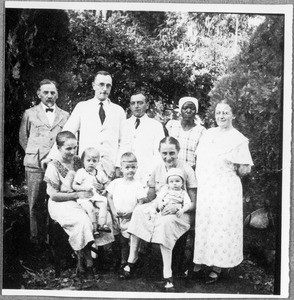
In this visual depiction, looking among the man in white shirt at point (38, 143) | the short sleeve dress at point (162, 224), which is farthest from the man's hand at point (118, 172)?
the man in white shirt at point (38, 143)

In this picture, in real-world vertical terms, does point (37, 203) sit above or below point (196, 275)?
above

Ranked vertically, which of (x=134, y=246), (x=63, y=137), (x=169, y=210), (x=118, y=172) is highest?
(x=63, y=137)

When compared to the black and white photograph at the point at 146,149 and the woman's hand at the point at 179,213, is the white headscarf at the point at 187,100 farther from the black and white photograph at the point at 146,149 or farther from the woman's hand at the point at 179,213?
the woman's hand at the point at 179,213

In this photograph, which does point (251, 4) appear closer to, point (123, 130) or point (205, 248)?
point (123, 130)

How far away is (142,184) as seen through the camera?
1275 mm

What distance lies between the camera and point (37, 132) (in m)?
1.28

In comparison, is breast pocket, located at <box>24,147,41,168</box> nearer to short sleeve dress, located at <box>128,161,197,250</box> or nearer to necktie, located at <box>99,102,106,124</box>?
necktie, located at <box>99,102,106,124</box>

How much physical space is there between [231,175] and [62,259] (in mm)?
554

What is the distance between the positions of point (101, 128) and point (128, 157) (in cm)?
12

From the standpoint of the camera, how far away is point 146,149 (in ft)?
4.18

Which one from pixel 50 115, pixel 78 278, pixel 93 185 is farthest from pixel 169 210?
pixel 50 115

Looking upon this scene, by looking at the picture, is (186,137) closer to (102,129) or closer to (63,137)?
(102,129)

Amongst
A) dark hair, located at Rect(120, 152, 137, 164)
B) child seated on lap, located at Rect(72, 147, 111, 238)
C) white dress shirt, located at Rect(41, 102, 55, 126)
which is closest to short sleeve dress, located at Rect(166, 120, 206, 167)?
dark hair, located at Rect(120, 152, 137, 164)

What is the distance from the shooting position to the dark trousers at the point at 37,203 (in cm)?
128
